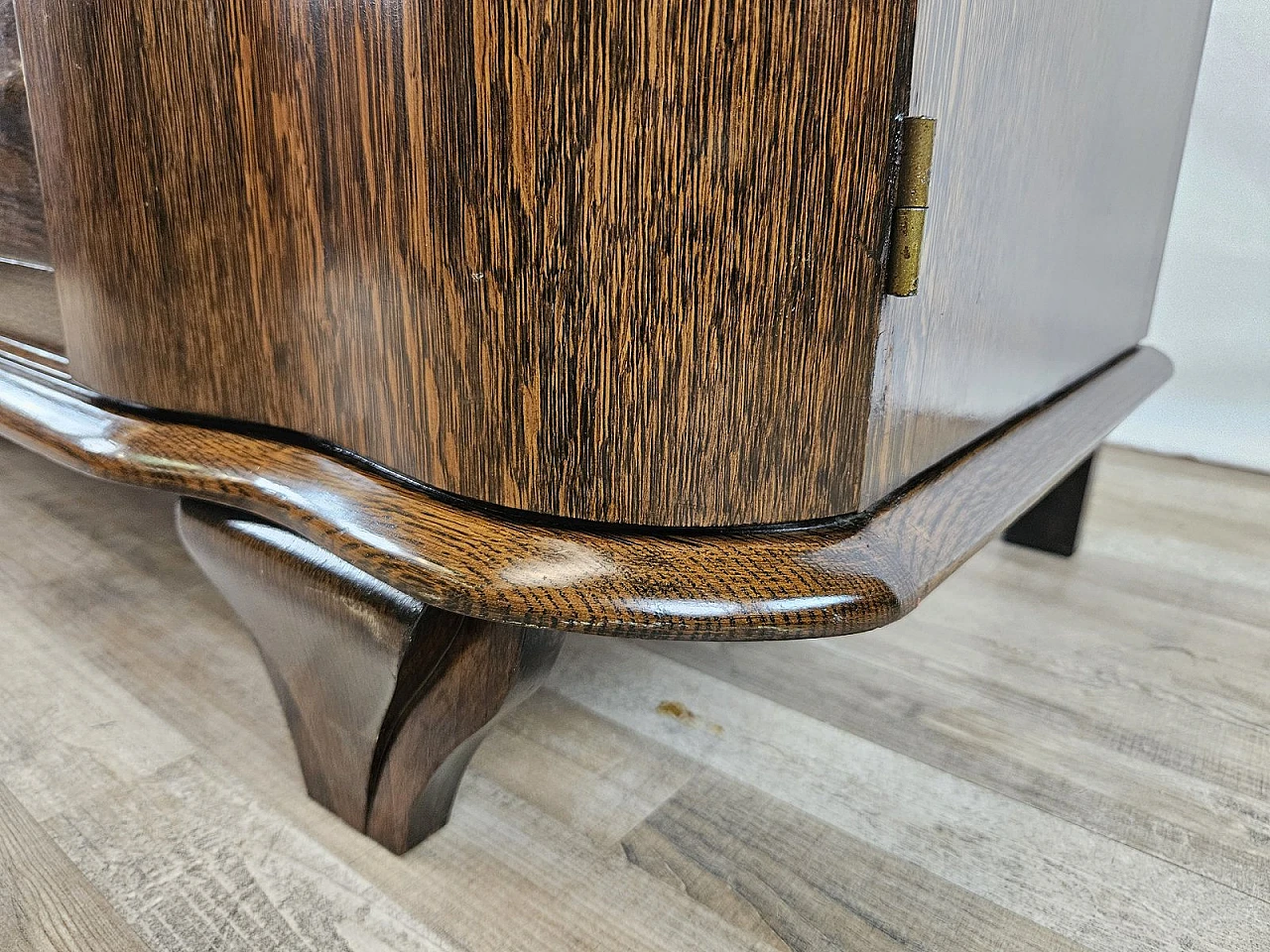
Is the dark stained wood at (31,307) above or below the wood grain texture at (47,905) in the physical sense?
above

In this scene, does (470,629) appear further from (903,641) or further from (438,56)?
(903,641)

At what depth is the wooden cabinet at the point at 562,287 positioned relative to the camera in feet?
0.87

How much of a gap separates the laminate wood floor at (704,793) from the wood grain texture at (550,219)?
194mm

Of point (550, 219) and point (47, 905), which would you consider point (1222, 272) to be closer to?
point (550, 219)

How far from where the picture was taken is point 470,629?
36cm

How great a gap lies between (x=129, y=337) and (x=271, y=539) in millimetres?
110

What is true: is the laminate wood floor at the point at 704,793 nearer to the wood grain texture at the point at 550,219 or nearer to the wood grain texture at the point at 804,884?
the wood grain texture at the point at 804,884

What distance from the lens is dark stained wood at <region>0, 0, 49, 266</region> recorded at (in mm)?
407

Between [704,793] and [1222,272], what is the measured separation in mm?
987

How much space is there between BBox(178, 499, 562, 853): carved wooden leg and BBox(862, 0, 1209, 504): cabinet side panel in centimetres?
16

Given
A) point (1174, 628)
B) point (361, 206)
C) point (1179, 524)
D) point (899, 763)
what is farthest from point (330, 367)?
point (1179, 524)

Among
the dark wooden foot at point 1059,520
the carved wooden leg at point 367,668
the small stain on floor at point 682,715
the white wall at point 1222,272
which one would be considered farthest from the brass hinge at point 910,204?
the white wall at point 1222,272

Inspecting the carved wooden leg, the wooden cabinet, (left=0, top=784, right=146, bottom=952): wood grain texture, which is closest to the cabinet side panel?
the wooden cabinet

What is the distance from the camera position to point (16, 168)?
0.43m
